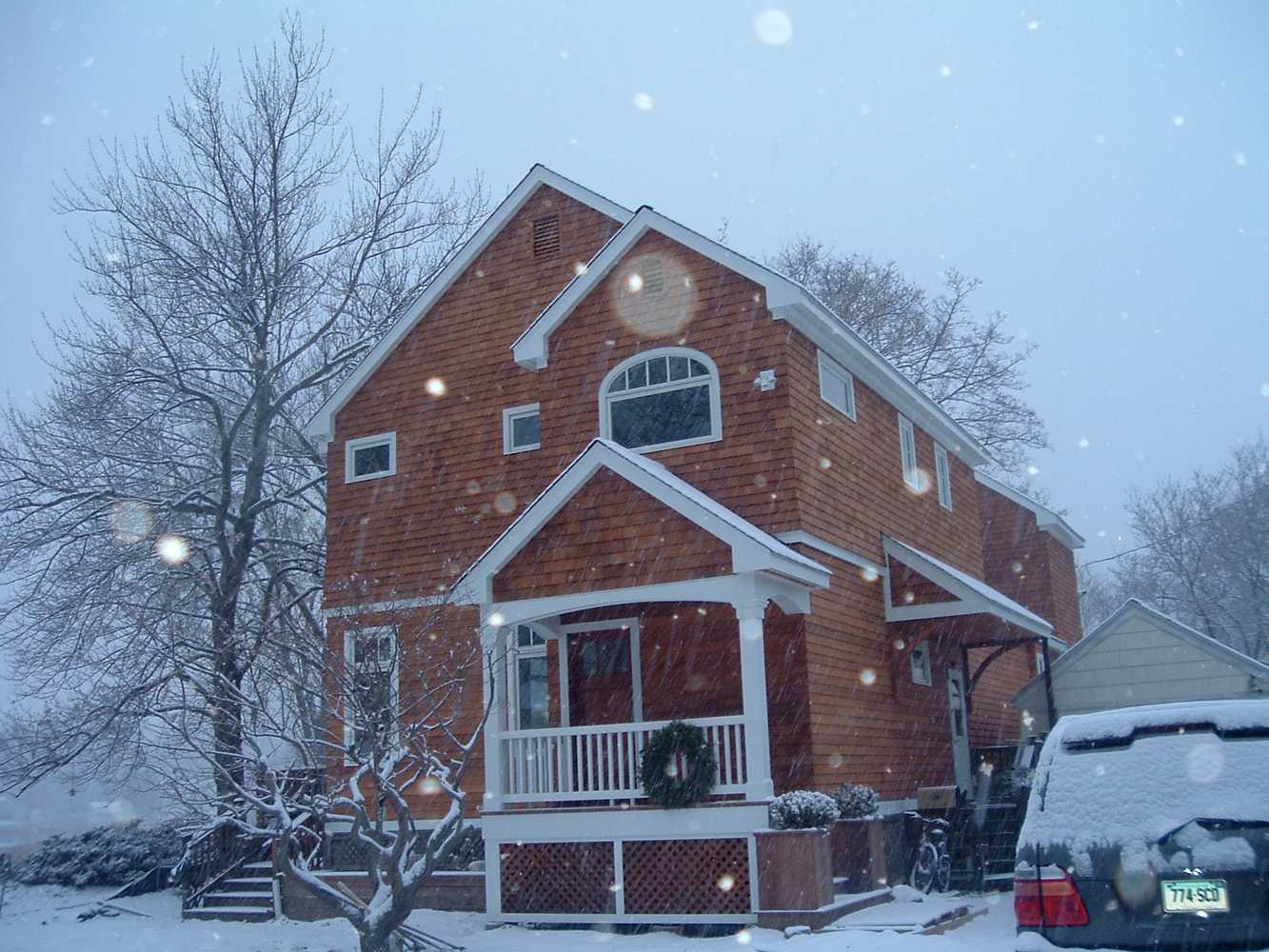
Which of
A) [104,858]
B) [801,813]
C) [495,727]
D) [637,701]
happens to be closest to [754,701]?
[801,813]

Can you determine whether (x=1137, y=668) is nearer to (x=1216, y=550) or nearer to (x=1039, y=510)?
(x=1039, y=510)

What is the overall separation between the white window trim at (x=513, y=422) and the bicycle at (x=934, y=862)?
6.88 m

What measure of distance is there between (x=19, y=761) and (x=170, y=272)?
814 centimetres

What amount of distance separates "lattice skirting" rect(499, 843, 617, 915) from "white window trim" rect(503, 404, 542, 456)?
560 cm

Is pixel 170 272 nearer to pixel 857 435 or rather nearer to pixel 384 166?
pixel 384 166

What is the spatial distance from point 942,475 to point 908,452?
1.99 metres

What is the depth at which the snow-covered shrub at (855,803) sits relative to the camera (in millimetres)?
13078

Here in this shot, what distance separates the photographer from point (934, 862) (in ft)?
45.3

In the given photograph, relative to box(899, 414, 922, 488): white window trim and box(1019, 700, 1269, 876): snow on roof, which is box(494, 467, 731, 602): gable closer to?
box(899, 414, 922, 488): white window trim

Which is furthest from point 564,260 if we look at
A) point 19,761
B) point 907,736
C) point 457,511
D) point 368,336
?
point 19,761

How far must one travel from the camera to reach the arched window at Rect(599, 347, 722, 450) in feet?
49.5

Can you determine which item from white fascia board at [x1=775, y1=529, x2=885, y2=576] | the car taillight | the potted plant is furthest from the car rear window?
white fascia board at [x1=775, y1=529, x2=885, y2=576]

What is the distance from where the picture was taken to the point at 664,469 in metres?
14.6

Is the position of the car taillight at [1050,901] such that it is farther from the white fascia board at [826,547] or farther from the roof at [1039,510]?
the roof at [1039,510]
